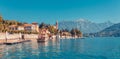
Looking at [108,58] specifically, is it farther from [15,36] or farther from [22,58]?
[15,36]

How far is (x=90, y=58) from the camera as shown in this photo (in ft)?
190

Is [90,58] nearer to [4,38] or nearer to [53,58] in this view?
[53,58]

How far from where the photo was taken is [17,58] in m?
55.1

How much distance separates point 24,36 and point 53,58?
114 meters

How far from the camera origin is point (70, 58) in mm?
57188

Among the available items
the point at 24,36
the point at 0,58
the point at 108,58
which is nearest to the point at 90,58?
the point at 108,58

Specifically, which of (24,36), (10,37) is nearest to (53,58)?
(10,37)

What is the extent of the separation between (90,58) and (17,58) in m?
17.2

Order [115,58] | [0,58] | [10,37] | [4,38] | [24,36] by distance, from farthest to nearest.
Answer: [24,36], [10,37], [4,38], [115,58], [0,58]

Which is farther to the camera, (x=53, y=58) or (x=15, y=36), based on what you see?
(x=15, y=36)

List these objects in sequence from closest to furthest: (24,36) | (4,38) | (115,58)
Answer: (115,58) → (4,38) → (24,36)

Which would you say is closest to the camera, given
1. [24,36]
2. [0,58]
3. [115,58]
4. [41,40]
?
[0,58]

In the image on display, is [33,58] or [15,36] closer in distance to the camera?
[33,58]

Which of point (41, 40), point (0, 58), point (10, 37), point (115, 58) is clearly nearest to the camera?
point (0, 58)
